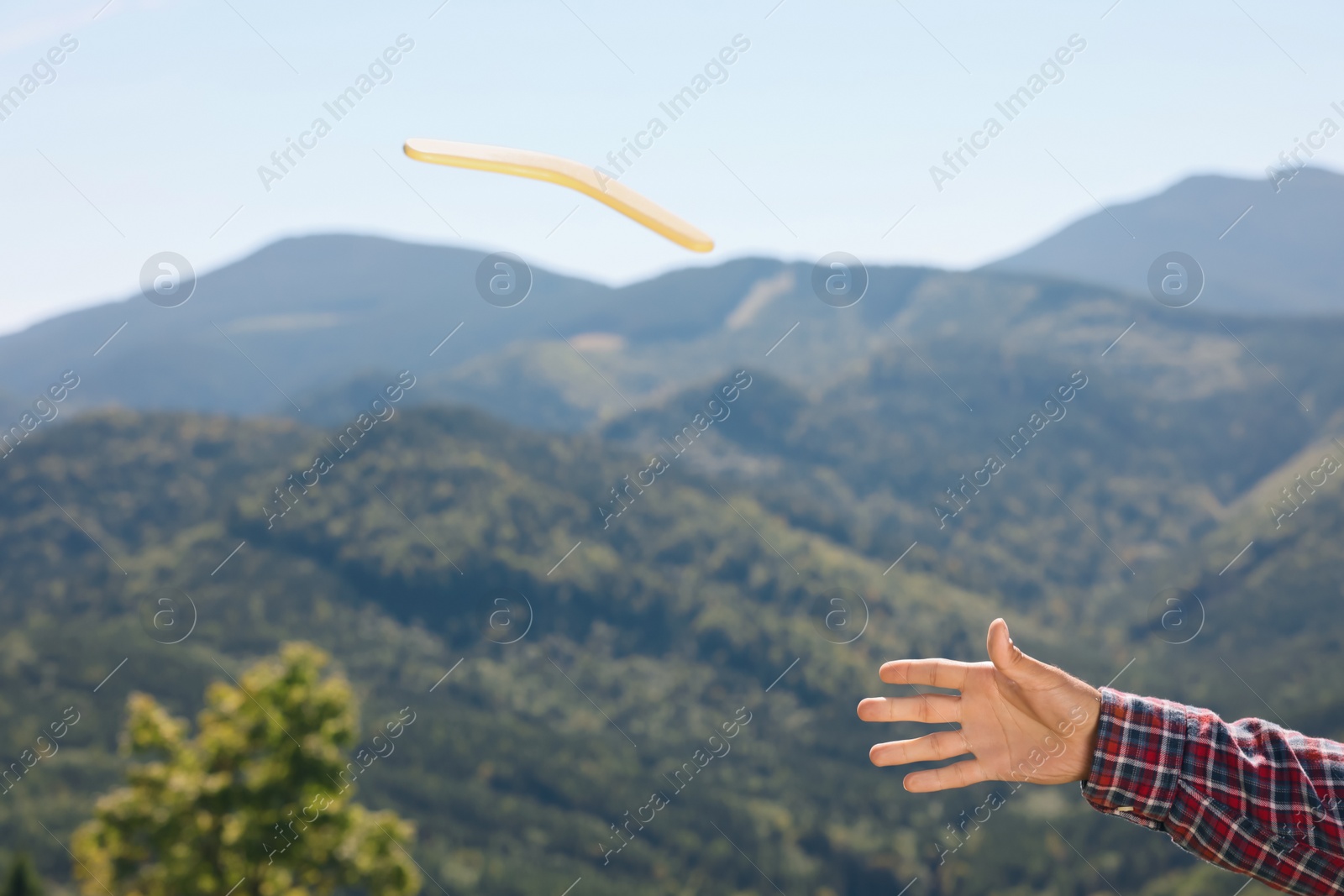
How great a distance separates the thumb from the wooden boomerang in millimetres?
1594

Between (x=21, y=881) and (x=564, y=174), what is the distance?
28302 mm

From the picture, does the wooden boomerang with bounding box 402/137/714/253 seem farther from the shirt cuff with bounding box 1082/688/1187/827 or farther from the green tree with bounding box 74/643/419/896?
the green tree with bounding box 74/643/419/896

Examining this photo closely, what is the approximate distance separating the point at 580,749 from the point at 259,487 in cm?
8830

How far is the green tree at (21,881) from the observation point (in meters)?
23.7

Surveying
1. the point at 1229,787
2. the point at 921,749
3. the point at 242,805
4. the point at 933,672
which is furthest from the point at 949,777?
the point at 242,805

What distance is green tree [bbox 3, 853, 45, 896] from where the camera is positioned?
2372 cm

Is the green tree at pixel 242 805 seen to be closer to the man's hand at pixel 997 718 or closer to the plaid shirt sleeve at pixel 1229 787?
the man's hand at pixel 997 718

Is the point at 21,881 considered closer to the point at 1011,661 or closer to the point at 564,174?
the point at 1011,661

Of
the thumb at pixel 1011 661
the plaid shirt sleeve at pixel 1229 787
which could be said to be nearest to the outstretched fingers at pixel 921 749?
the thumb at pixel 1011 661

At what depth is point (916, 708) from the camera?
3701 mm

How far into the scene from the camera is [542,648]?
195750 mm

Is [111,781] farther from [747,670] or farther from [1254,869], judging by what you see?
[1254,869]

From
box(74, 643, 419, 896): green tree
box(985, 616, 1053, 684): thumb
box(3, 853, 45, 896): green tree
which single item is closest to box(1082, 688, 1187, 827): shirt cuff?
box(985, 616, 1053, 684): thumb

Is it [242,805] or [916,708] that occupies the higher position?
[916,708]
